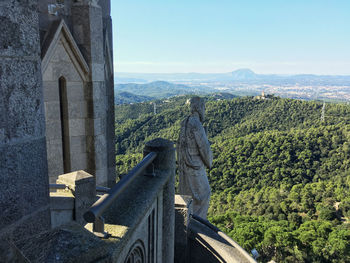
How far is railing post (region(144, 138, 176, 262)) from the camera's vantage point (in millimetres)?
3348

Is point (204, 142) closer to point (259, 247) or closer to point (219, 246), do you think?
point (219, 246)

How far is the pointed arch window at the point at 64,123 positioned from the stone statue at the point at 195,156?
2.24 metres

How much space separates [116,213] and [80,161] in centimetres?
371

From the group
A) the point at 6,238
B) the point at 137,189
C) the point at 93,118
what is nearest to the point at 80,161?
the point at 93,118

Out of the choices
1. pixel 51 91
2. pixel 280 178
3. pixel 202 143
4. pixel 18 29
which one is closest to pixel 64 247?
pixel 18 29

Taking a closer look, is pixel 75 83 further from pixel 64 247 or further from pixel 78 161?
pixel 64 247

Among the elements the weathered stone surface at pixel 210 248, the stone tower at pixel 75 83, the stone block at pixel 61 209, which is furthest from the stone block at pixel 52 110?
the weathered stone surface at pixel 210 248

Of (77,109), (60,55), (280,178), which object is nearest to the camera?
(60,55)

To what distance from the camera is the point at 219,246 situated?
4.74m

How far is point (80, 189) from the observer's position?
430cm

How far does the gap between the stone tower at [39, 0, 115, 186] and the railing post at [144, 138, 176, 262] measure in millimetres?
2653

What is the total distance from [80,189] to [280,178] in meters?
38.2

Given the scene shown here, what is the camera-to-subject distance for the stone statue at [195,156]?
6.17 metres

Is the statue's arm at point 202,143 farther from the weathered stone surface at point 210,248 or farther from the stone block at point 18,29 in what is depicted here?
the stone block at point 18,29
